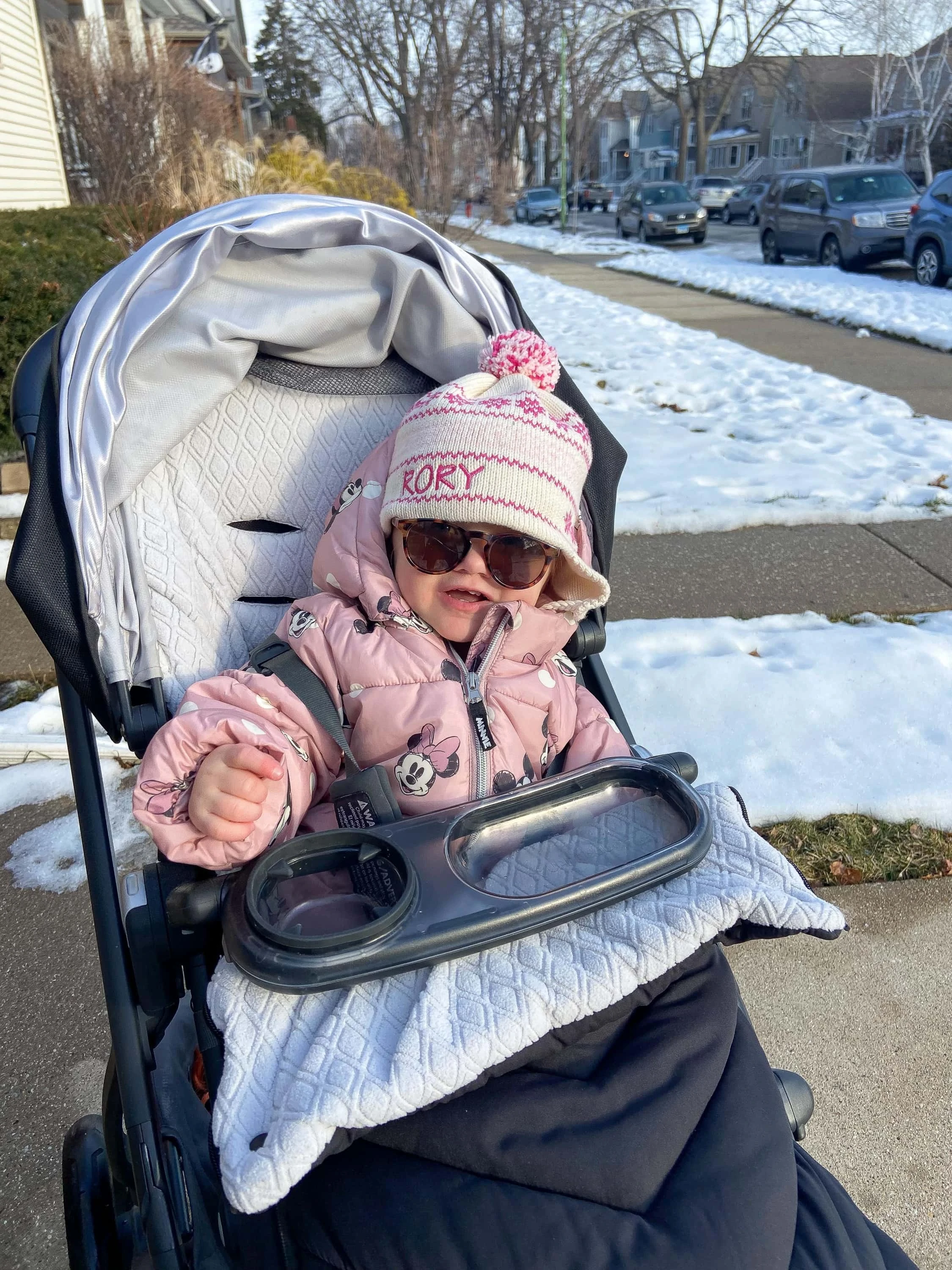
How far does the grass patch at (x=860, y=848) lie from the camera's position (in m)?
2.43

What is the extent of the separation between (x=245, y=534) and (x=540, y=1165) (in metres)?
1.30

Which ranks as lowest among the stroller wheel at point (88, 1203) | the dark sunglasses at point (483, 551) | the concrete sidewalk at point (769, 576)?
the concrete sidewalk at point (769, 576)

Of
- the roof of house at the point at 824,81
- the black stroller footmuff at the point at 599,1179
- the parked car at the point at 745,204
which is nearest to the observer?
the black stroller footmuff at the point at 599,1179

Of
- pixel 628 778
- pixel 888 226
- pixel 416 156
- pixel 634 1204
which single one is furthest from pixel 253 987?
pixel 416 156

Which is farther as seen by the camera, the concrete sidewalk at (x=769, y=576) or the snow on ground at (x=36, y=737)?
the concrete sidewalk at (x=769, y=576)

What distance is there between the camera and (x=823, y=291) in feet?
39.3

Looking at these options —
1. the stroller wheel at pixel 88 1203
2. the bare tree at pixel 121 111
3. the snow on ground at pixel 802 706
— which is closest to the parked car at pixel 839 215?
the bare tree at pixel 121 111

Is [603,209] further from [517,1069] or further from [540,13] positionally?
[517,1069]

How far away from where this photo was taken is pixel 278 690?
1579 millimetres

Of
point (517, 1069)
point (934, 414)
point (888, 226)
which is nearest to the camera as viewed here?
point (517, 1069)

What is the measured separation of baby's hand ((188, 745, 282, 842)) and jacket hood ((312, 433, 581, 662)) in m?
0.40

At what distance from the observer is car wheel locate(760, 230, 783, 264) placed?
15555 mm

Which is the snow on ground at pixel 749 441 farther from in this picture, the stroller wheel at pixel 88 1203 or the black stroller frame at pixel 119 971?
the stroller wheel at pixel 88 1203

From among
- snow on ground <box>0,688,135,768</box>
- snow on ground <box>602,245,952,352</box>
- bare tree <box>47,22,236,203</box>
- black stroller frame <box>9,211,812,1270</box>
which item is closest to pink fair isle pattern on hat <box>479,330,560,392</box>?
black stroller frame <box>9,211,812,1270</box>
